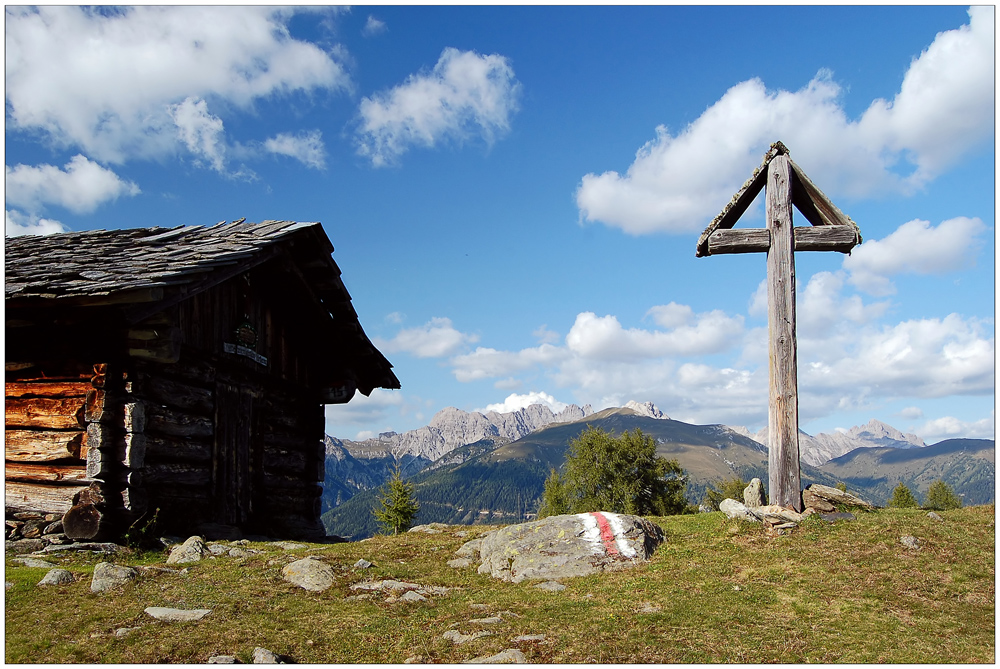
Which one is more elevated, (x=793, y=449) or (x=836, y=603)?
(x=793, y=449)

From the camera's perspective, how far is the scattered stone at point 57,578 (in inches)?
357

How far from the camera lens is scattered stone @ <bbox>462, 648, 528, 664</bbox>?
6668 millimetres

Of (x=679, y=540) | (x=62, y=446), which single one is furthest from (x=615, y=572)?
(x=62, y=446)

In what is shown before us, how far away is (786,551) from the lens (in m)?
10.8

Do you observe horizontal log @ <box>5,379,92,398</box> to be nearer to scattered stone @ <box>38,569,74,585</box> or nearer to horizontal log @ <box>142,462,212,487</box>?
horizontal log @ <box>142,462,212,487</box>

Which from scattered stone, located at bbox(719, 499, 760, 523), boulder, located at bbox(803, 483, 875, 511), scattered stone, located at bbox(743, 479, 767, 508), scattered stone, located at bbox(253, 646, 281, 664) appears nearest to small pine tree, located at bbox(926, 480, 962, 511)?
boulder, located at bbox(803, 483, 875, 511)

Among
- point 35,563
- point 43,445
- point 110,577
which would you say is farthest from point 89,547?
point 110,577

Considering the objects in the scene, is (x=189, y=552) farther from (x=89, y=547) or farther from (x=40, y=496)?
(x=40, y=496)

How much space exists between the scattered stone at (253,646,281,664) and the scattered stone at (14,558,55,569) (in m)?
5.66

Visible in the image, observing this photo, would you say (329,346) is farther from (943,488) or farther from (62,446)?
(943,488)

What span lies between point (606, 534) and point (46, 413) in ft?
35.6

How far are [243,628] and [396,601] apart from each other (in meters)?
2.14

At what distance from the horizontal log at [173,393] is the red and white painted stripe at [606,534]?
8.79m

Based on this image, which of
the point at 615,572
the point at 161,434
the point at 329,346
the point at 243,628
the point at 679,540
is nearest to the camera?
the point at 243,628
